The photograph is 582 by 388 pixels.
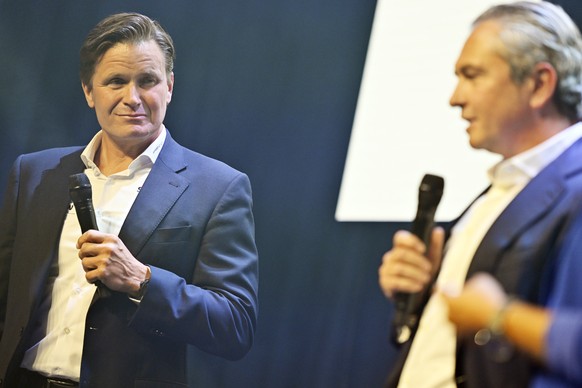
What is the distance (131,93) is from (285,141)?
57 cm

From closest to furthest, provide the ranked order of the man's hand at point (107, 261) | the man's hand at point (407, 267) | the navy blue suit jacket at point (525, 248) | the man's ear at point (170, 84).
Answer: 1. the navy blue suit jacket at point (525, 248)
2. the man's hand at point (407, 267)
3. the man's hand at point (107, 261)
4. the man's ear at point (170, 84)

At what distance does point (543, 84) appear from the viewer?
1961mm

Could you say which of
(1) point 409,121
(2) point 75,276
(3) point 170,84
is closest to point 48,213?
(2) point 75,276

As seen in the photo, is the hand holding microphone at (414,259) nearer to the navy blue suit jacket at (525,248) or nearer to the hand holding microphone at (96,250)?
the navy blue suit jacket at (525,248)

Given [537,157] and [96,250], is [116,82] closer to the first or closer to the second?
[96,250]

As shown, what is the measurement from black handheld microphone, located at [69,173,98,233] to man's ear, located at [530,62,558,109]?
125 centimetres

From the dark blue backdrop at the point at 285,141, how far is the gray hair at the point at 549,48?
1182mm

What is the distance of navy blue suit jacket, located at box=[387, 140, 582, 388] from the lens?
176cm

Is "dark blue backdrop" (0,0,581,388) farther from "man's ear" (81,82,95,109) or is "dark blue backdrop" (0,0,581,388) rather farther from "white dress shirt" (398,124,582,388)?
"white dress shirt" (398,124,582,388)

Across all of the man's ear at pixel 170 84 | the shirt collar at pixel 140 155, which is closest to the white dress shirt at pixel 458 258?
the shirt collar at pixel 140 155

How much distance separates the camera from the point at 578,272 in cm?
172

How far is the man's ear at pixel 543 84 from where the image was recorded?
1950mm

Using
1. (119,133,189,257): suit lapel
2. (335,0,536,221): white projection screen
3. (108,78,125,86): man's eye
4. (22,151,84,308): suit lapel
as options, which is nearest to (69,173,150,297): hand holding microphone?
(119,133,189,257): suit lapel

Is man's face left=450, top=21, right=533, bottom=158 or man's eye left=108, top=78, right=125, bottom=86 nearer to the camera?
man's face left=450, top=21, right=533, bottom=158
